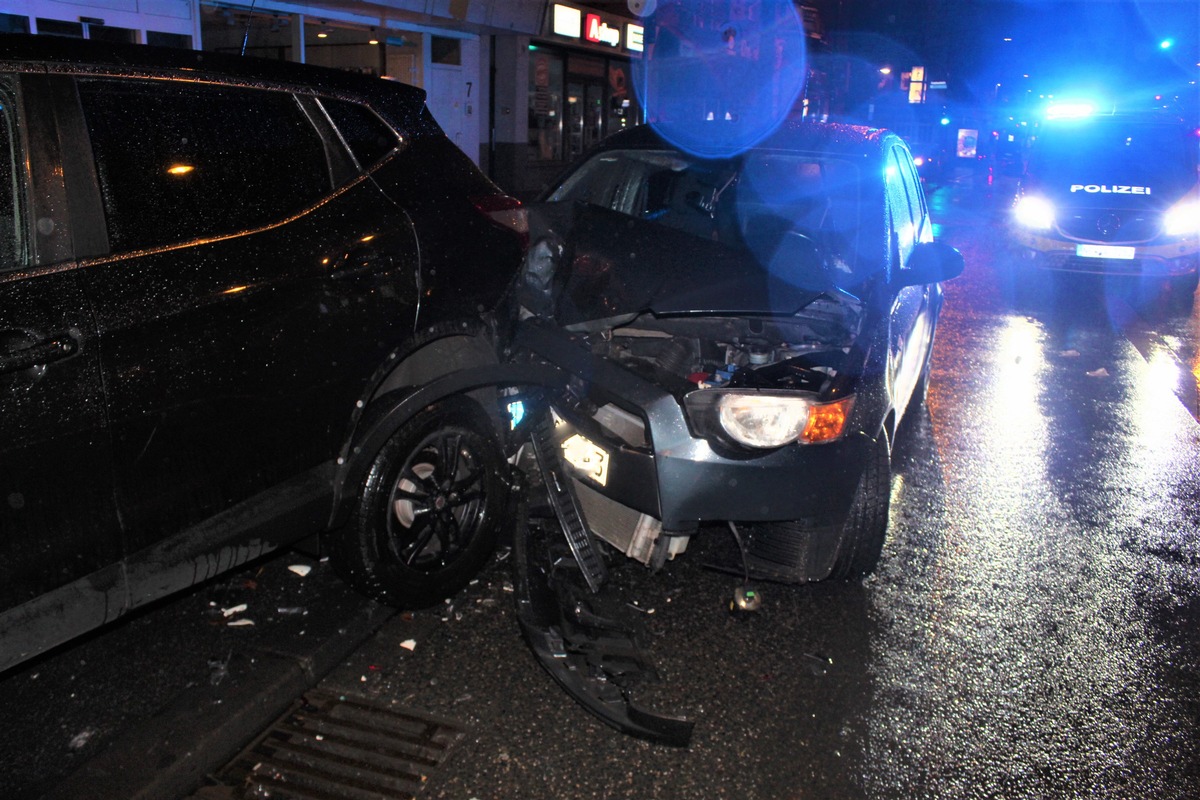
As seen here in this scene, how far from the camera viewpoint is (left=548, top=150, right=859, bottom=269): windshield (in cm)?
484

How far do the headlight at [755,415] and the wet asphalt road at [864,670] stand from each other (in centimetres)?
84

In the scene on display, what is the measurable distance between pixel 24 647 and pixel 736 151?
13.2 ft

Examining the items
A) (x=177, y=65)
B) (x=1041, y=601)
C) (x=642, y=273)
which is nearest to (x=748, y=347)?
(x=642, y=273)

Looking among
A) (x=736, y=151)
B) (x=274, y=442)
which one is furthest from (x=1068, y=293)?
(x=274, y=442)

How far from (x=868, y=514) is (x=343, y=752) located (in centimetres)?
219

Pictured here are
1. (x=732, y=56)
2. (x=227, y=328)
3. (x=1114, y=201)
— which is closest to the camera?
(x=227, y=328)

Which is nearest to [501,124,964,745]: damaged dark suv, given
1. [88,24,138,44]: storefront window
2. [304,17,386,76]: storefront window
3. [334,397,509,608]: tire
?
[334,397,509,608]: tire

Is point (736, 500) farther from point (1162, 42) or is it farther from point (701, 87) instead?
point (1162, 42)

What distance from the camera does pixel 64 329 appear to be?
237 centimetres

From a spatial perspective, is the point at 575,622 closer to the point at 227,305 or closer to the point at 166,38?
the point at 227,305

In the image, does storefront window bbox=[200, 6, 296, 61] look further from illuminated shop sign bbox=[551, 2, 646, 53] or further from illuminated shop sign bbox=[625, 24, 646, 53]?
illuminated shop sign bbox=[625, 24, 646, 53]

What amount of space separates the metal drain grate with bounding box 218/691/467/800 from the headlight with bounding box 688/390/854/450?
1.34 metres

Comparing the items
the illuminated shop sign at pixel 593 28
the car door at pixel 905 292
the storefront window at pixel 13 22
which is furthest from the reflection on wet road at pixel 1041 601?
the illuminated shop sign at pixel 593 28

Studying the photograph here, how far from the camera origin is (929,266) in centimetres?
456
